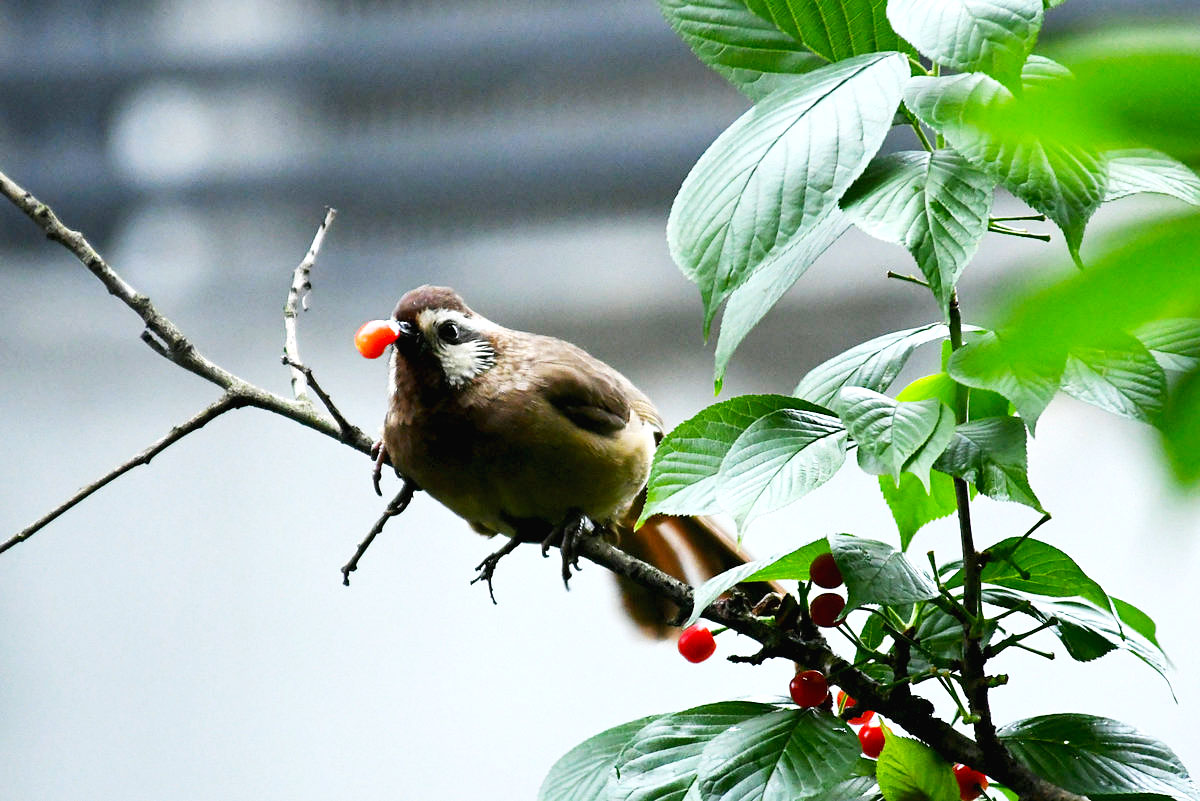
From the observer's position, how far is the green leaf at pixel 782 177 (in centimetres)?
59

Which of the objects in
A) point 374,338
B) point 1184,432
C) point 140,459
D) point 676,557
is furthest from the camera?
point 676,557

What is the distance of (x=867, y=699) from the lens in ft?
2.32

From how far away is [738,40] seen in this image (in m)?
0.70

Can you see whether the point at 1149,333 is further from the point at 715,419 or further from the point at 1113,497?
the point at 1113,497

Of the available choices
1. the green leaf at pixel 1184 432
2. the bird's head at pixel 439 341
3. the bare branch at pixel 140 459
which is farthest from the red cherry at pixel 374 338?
the green leaf at pixel 1184 432

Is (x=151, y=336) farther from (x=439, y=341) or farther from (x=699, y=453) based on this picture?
(x=699, y=453)

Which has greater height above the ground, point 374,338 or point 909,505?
point 374,338

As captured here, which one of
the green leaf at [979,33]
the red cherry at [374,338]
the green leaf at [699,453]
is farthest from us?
A: the red cherry at [374,338]

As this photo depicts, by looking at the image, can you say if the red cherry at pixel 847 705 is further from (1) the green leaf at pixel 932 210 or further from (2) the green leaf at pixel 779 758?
(1) the green leaf at pixel 932 210

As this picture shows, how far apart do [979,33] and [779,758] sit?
0.40 m

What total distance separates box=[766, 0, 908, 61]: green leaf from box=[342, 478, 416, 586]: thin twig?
52 centimetres

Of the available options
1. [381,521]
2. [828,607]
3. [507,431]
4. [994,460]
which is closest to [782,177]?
[994,460]

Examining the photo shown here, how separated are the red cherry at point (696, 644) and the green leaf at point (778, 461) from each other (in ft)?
0.72

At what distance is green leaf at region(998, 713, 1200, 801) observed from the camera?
26.8 inches
